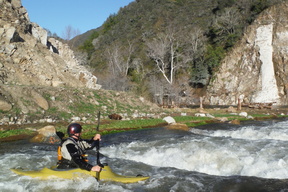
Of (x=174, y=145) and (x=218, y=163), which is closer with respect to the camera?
(x=218, y=163)

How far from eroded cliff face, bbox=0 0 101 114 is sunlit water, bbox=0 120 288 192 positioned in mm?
5822

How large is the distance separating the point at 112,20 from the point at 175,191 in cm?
8880

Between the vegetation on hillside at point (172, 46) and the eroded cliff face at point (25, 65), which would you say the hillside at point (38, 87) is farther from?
the vegetation on hillside at point (172, 46)

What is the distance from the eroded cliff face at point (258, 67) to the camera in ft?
137

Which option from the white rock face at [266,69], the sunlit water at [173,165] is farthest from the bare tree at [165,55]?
the sunlit water at [173,165]

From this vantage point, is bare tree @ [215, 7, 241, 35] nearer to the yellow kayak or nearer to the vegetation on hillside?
the vegetation on hillside

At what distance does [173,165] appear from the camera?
358 inches

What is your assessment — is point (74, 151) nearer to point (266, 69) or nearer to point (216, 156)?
point (216, 156)

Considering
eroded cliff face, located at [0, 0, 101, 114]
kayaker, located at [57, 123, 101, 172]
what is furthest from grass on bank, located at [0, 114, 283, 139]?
kayaker, located at [57, 123, 101, 172]

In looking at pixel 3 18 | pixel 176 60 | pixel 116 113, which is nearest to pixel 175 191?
pixel 116 113

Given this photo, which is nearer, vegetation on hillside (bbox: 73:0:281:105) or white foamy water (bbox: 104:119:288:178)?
white foamy water (bbox: 104:119:288:178)

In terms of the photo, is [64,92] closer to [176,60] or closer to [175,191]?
[175,191]

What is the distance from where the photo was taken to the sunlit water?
6.69m

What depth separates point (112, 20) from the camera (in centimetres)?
8944
